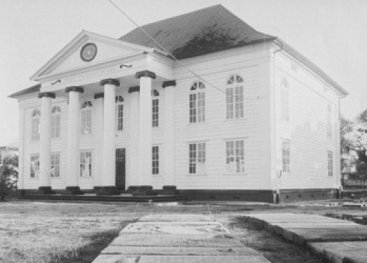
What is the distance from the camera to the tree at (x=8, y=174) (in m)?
25.3

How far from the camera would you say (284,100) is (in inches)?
884

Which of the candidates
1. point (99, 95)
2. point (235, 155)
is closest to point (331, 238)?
point (235, 155)

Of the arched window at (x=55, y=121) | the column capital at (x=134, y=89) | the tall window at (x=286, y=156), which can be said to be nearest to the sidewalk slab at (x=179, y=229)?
the tall window at (x=286, y=156)

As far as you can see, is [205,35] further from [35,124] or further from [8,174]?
[8,174]

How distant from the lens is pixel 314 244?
3.85 m

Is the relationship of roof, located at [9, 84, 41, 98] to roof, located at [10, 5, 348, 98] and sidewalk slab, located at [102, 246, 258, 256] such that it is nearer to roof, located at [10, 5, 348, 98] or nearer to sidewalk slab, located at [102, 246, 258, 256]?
roof, located at [10, 5, 348, 98]

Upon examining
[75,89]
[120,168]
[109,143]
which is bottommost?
[120,168]

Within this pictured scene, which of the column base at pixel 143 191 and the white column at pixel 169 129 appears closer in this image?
the column base at pixel 143 191

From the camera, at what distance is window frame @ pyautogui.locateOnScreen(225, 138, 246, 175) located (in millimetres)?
21375

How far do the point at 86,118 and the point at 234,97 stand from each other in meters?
10.2

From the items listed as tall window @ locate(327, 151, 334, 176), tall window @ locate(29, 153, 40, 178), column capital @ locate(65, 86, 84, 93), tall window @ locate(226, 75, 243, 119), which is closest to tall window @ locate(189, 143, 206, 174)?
tall window @ locate(226, 75, 243, 119)

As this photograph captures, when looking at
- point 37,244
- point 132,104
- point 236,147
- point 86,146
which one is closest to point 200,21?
point 132,104

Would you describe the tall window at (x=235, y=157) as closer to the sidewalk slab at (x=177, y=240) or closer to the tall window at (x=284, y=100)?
the tall window at (x=284, y=100)

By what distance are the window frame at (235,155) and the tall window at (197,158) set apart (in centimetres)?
137
